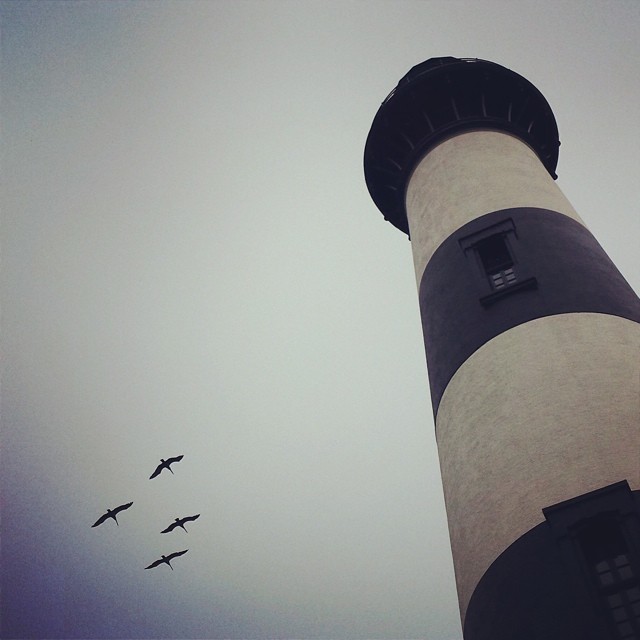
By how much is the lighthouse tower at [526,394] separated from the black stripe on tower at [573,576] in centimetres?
2

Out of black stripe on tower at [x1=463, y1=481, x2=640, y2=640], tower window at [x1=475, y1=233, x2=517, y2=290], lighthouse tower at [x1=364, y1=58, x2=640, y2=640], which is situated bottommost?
black stripe on tower at [x1=463, y1=481, x2=640, y2=640]

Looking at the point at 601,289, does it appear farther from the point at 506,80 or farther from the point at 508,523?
the point at 506,80

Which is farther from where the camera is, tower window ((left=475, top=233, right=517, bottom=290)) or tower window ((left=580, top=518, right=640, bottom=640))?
tower window ((left=475, top=233, right=517, bottom=290))

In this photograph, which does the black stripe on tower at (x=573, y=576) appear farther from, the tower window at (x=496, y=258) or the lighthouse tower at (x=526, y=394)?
the tower window at (x=496, y=258)

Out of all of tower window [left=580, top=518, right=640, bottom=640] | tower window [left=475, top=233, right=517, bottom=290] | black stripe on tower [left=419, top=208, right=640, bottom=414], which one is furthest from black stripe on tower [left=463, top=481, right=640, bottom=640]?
tower window [left=475, top=233, right=517, bottom=290]

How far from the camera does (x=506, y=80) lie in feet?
61.2

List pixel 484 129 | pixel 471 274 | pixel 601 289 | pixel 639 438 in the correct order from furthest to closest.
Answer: pixel 484 129 < pixel 471 274 < pixel 601 289 < pixel 639 438

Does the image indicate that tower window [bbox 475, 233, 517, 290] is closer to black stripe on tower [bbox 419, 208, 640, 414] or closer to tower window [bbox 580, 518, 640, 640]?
black stripe on tower [bbox 419, 208, 640, 414]

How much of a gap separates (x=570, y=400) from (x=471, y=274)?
13.4 feet

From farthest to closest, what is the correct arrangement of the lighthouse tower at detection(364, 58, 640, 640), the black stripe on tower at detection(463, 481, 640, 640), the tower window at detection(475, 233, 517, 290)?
1. the tower window at detection(475, 233, 517, 290)
2. the lighthouse tower at detection(364, 58, 640, 640)
3. the black stripe on tower at detection(463, 481, 640, 640)

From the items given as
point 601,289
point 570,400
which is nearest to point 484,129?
point 601,289

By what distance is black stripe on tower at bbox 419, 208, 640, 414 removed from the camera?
1149 cm

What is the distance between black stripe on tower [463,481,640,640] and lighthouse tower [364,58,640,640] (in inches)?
0.6

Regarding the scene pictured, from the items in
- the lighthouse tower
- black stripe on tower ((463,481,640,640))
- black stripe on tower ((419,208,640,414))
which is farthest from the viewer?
black stripe on tower ((419,208,640,414))
